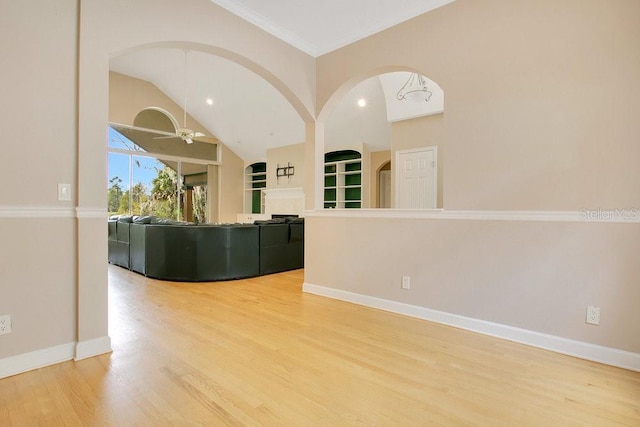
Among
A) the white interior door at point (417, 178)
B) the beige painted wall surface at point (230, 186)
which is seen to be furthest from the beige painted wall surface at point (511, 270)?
the beige painted wall surface at point (230, 186)

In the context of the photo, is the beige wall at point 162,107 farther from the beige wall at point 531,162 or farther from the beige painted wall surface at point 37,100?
the beige wall at point 531,162

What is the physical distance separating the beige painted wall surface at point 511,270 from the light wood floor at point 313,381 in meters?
0.25

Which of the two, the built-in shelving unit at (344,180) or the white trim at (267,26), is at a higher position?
the white trim at (267,26)

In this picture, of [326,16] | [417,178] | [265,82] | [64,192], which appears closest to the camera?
[64,192]

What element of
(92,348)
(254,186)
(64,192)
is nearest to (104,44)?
(64,192)

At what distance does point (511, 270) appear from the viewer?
2533 millimetres

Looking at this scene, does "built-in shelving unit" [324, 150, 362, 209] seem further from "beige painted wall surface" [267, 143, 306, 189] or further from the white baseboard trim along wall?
the white baseboard trim along wall

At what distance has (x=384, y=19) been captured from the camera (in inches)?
126

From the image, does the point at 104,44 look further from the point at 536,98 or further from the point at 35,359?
the point at 536,98

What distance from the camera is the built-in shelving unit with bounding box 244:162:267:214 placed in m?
11.3

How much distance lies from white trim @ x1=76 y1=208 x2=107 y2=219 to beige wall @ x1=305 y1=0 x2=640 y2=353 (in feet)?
8.11

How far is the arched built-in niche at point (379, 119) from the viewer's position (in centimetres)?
550

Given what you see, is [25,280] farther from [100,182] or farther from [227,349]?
[227,349]

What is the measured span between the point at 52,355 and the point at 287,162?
7.85 m
